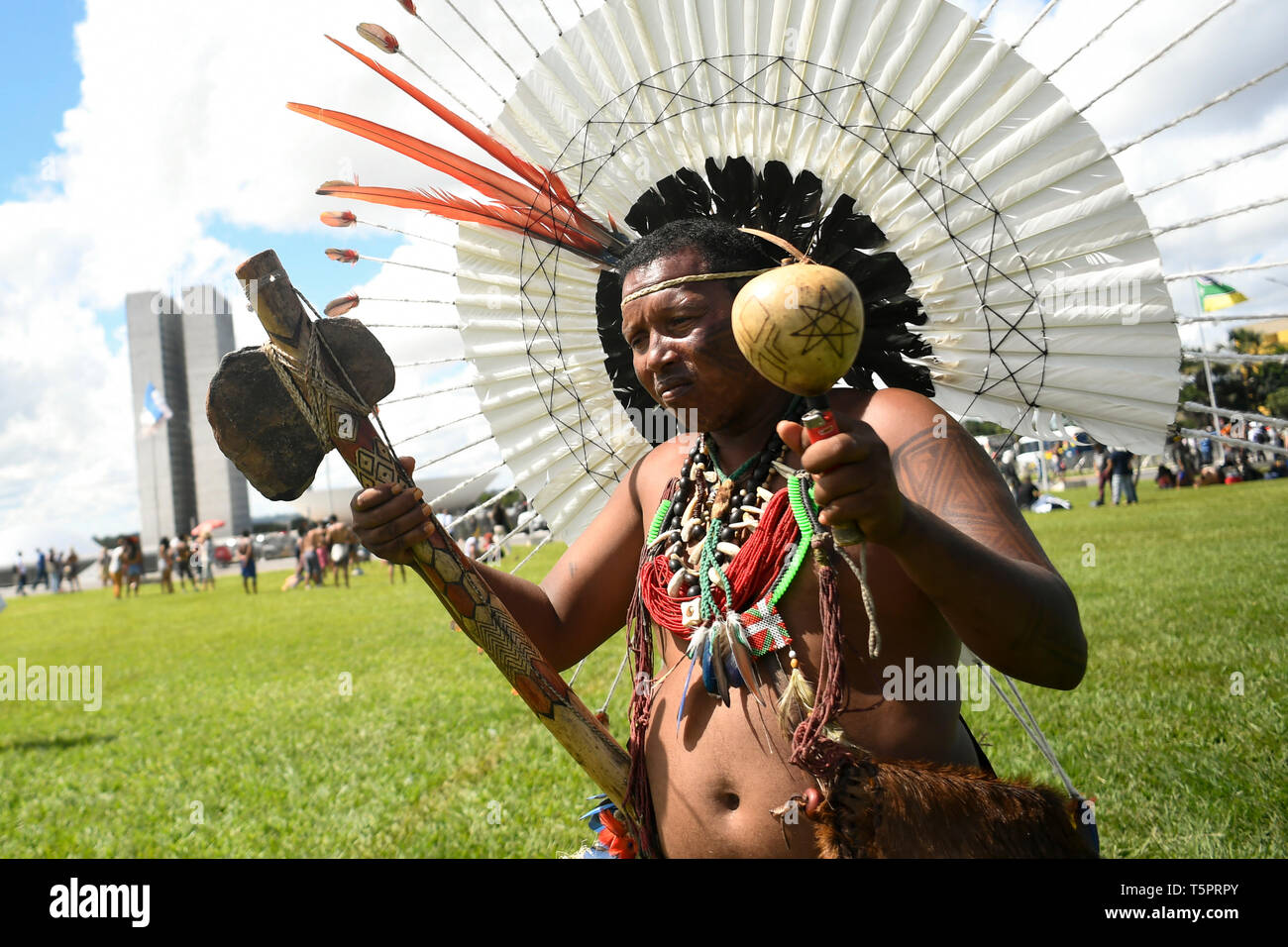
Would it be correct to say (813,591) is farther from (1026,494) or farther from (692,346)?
(1026,494)

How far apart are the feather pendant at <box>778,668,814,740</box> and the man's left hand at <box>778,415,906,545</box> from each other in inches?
19.6

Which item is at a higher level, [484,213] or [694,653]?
[484,213]

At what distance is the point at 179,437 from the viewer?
67125 millimetres

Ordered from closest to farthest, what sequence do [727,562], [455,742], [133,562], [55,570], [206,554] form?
[727,562], [455,742], [133,562], [206,554], [55,570]

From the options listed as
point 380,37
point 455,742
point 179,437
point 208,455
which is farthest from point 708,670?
point 179,437

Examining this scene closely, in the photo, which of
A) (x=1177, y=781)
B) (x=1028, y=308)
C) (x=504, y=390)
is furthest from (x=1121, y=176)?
(x=1177, y=781)

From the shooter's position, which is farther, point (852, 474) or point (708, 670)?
point (708, 670)

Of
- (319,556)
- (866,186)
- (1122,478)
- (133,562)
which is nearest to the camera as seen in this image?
(866,186)

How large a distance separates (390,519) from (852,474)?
1.03 m

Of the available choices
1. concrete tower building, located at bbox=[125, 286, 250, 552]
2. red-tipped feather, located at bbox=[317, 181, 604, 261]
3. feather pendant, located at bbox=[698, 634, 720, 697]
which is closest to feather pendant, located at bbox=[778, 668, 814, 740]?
feather pendant, located at bbox=[698, 634, 720, 697]

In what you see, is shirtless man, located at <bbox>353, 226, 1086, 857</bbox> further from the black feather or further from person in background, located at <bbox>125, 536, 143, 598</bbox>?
person in background, located at <bbox>125, 536, 143, 598</bbox>

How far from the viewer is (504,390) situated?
2570mm

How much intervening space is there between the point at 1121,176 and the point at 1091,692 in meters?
4.07
